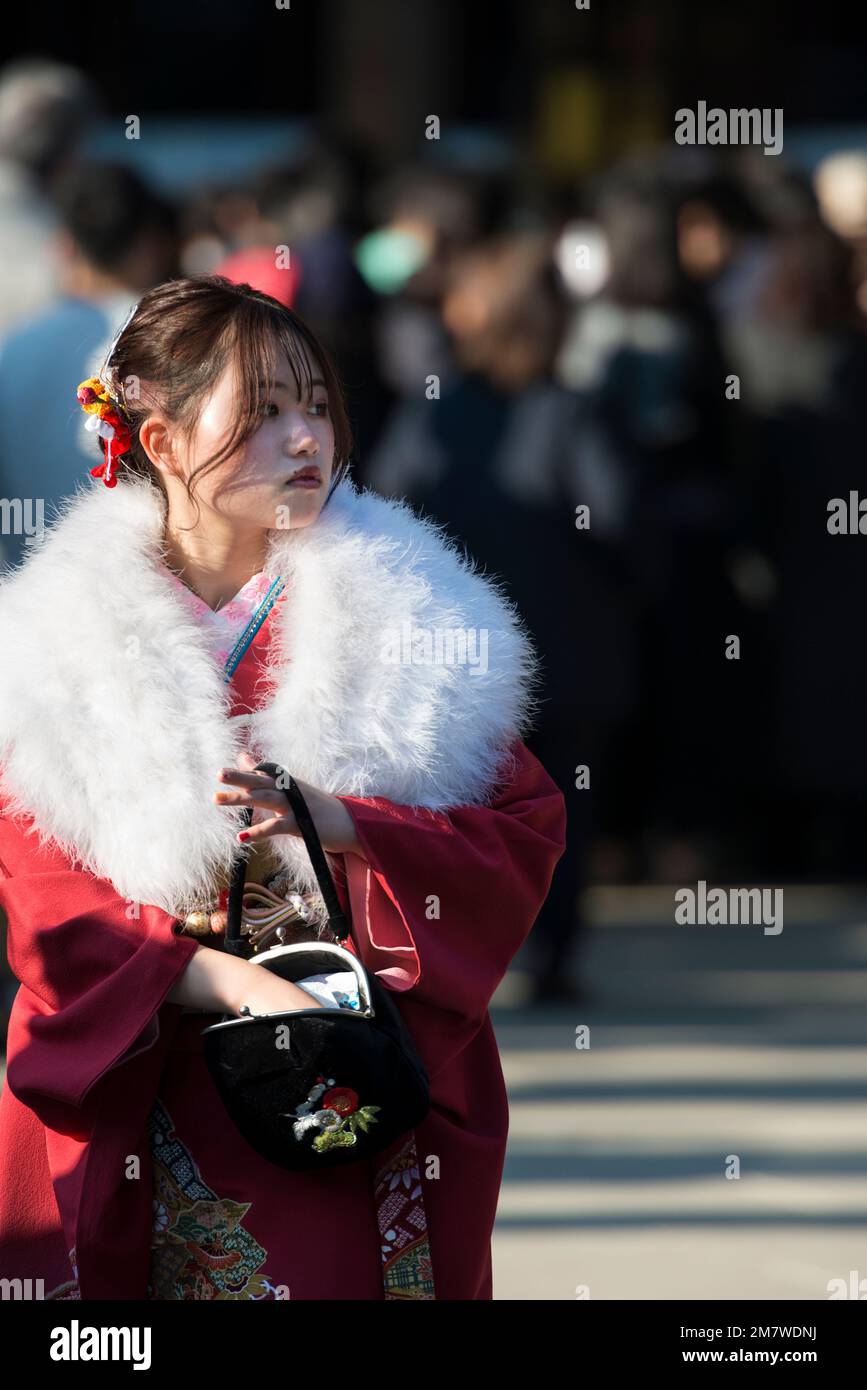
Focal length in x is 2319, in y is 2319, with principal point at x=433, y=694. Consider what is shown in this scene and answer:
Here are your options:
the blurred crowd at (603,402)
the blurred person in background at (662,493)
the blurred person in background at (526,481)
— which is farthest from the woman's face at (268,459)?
the blurred person in background at (662,493)

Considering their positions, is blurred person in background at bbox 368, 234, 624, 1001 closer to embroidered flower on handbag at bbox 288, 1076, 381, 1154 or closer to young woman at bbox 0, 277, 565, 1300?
young woman at bbox 0, 277, 565, 1300

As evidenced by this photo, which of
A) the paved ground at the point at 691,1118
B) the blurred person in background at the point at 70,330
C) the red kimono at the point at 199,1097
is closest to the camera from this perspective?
the red kimono at the point at 199,1097

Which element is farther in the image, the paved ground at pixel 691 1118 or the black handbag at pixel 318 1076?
the paved ground at pixel 691 1118

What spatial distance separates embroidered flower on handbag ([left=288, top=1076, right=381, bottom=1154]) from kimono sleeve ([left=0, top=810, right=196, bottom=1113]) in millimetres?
218

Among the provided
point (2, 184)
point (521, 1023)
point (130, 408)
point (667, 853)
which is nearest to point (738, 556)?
point (667, 853)

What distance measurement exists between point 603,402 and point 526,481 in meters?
0.41

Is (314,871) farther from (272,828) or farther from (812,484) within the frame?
(812,484)

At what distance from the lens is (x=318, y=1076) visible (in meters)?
2.70

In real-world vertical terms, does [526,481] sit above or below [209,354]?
above

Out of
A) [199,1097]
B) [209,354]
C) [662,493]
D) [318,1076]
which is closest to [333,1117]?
[318,1076]

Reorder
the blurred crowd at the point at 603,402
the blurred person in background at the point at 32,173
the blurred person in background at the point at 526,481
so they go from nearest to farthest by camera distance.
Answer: the blurred person in background at the point at 32,173, the blurred crowd at the point at 603,402, the blurred person in background at the point at 526,481

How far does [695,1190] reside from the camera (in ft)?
16.5

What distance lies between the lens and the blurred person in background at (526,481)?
644 centimetres

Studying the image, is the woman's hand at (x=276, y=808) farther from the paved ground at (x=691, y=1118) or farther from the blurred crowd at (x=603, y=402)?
the blurred crowd at (x=603, y=402)
